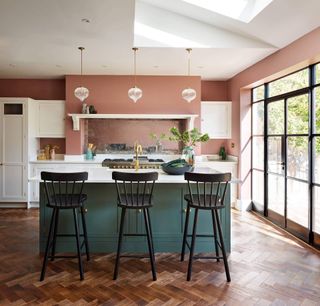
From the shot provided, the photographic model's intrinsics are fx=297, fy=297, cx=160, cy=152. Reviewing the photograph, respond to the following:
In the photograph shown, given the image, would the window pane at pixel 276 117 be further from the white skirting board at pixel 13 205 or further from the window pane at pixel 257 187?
the white skirting board at pixel 13 205

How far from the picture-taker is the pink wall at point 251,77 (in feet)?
11.9

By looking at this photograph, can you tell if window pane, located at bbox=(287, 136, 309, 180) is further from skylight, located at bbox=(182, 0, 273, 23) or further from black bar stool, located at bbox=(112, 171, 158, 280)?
black bar stool, located at bbox=(112, 171, 158, 280)

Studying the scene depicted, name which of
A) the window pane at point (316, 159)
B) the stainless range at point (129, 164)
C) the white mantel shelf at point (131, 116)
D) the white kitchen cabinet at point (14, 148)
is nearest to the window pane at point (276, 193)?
the window pane at point (316, 159)

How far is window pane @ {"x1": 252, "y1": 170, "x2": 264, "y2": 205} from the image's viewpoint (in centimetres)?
547

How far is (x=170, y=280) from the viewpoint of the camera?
2898mm

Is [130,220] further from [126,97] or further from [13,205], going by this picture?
[13,205]

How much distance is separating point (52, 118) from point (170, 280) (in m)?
4.44

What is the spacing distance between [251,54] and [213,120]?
6.47 feet

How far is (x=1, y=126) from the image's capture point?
5770 mm

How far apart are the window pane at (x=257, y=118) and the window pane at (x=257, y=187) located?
78 centimetres

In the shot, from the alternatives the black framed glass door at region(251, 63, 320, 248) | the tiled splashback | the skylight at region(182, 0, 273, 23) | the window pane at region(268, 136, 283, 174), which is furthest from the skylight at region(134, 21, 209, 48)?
the tiled splashback

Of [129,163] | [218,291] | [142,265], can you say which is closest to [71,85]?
[129,163]

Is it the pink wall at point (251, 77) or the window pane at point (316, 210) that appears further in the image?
the window pane at point (316, 210)

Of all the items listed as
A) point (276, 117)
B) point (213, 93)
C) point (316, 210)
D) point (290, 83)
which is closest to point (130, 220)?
point (316, 210)
